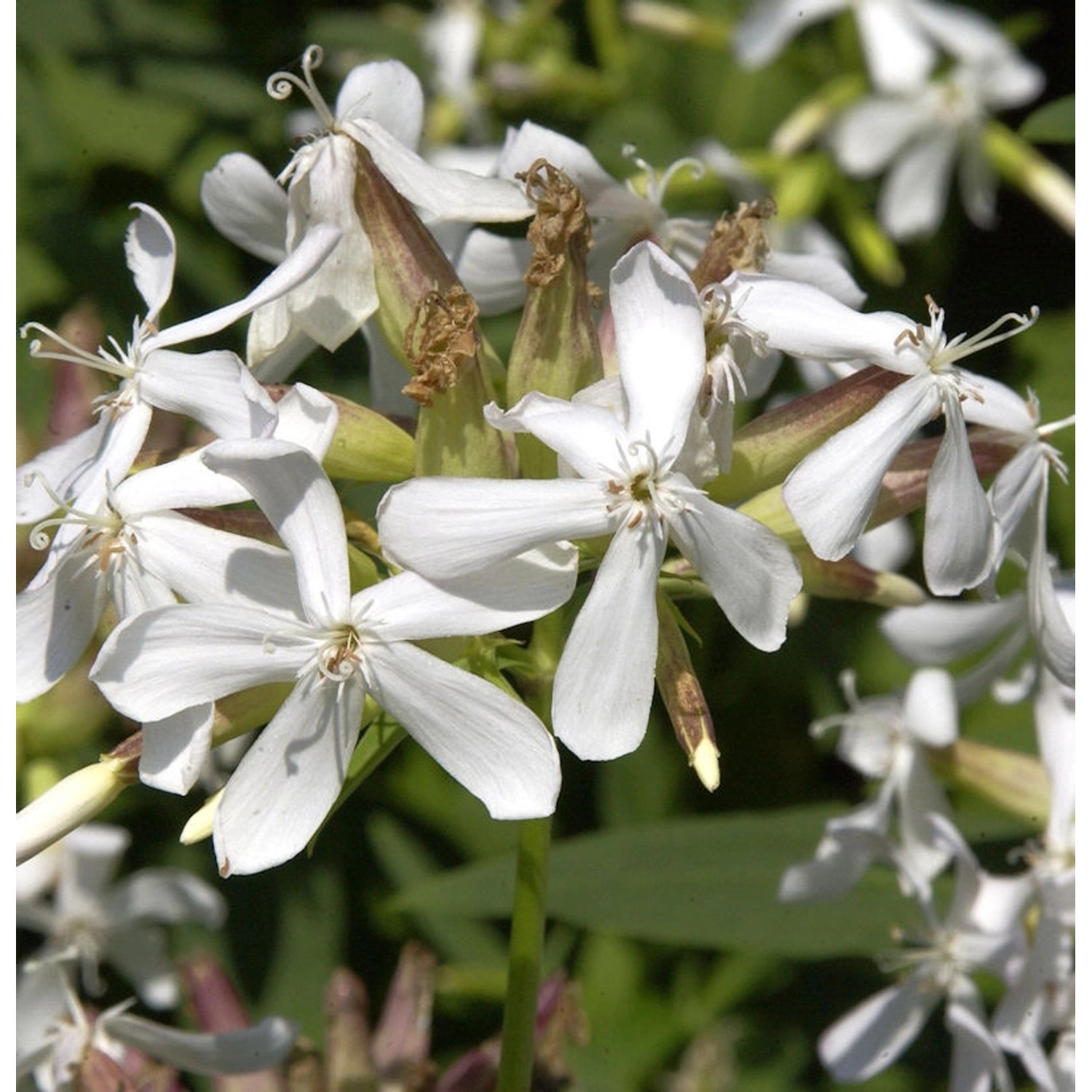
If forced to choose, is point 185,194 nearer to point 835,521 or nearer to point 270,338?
point 270,338

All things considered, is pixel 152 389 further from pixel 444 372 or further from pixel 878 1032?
pixel 878 1032

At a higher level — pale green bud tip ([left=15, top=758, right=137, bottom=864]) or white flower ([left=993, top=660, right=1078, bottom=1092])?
pale green bud tip ([left=15, top=758, right=137, bottom=864])

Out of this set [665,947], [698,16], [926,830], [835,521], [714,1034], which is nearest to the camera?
[835,521]

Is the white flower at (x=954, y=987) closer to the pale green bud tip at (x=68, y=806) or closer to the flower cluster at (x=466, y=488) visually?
the flower cluster at (x=466, y=488)

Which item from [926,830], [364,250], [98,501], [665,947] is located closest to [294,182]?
[364,250]

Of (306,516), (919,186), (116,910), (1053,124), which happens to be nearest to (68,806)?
(306,516)

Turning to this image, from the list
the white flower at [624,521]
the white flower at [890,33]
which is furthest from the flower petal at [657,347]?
the white flower at [890,33]

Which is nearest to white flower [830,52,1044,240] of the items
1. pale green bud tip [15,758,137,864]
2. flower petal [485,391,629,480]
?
flower petal [485,391,629,480]

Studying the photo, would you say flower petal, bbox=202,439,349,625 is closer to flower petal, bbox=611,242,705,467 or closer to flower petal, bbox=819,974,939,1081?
flower petal, bbox=611,242,705,467
